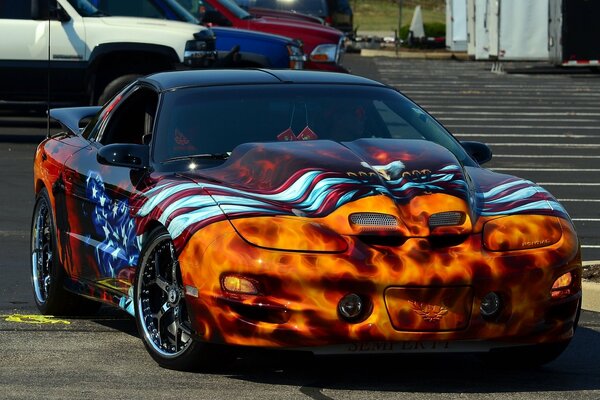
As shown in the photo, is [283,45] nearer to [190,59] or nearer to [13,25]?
[190,59]

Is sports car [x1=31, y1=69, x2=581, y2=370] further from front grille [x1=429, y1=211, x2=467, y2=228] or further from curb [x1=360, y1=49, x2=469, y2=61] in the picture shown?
curb [x1=360, y1=49, x2=469, y2=61]

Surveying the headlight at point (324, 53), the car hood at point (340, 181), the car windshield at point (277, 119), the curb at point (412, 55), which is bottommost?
the curb at point (412, 55)

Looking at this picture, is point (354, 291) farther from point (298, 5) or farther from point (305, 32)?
point (298, 5)

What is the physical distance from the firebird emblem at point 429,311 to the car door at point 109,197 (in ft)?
4.80

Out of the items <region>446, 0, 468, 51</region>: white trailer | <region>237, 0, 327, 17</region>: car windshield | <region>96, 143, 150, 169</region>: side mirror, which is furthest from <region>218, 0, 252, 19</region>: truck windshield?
<region>446, 0, 468, 51</region>: white trailer

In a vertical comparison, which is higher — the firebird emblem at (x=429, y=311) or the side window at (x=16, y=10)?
the side window at (x=16, y=10)

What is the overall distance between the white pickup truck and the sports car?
36.1 feet

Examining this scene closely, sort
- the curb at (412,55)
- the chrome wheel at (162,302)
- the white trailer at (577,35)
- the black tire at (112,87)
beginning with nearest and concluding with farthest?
the chrome wheel at (162,302) → the black tire at (112,87) → the white trailer at (577,35) → the curb at (412,55)

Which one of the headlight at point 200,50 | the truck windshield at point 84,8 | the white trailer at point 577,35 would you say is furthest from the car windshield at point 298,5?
the headlight at point 200,50

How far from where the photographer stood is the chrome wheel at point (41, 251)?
341 inches

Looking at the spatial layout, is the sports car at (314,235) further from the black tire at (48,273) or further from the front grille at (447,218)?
the black tire at (48,273)

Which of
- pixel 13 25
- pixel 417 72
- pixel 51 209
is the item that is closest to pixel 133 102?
pixel 51 209

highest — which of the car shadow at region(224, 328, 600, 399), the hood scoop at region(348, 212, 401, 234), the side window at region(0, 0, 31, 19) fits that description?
the side window at region(0, 0, 31, 19)

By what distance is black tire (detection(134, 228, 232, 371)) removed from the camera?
21.9ft
